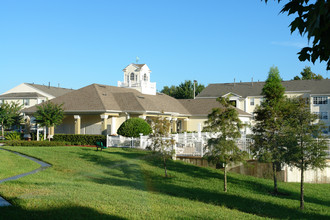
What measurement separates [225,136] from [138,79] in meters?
31.7

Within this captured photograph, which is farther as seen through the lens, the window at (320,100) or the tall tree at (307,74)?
the tall tree at (307,74)

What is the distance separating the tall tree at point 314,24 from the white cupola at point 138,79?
41.2m

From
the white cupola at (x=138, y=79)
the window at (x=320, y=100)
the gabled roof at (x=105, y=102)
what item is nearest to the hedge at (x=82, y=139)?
the gabled roof at (x=105, y=102)

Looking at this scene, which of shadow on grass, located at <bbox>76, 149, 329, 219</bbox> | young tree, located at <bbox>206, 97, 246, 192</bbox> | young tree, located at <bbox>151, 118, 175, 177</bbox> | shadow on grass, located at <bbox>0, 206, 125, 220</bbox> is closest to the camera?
shadow on grass, located at <bbox>0, 206, 125, 220</bbox>

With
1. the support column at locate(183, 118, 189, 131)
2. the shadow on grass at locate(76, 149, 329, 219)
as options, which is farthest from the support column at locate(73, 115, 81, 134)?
the support column at locate(183, 118, 189, 131)

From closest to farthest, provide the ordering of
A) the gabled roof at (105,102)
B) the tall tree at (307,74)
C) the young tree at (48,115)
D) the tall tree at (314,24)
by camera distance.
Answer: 1. the tall tree at (314,24)
2. the young tree at (48,115)
3. the gabled roof at (105,102)
4. the tall tree at (307,74)

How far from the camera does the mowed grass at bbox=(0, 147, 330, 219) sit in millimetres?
9531

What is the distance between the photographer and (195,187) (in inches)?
638

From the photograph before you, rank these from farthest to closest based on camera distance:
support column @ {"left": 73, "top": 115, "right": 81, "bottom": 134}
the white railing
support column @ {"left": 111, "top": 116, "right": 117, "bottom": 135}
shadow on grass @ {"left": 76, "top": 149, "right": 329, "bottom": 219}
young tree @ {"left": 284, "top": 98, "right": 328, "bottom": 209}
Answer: support column @ {"left": 111, "top": 116, "right": 117, "bottom": 135} → support column @ {"left": 73, "top": 115, "right": 81, "bottom": 134} → the white railing → young tree @ {"left": 284, "top": 98, "right": 328, "bottom": 209} → shadow on grass @ {"left": 76, "top": 149, "right": 329, "bottom": 219}

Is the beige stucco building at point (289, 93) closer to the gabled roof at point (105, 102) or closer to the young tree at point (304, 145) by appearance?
the gabled roof at point (105, 102)

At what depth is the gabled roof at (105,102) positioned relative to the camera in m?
36.8

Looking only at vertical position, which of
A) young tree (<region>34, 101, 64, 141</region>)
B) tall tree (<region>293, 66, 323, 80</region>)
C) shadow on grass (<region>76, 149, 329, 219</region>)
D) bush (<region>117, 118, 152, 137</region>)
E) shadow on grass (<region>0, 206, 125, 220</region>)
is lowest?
shadow on grass (<region>76, 149, 329, 219</region>)

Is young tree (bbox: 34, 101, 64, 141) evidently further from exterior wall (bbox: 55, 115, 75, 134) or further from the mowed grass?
the mowed grass

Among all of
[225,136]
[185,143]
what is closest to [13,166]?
[185,143]
